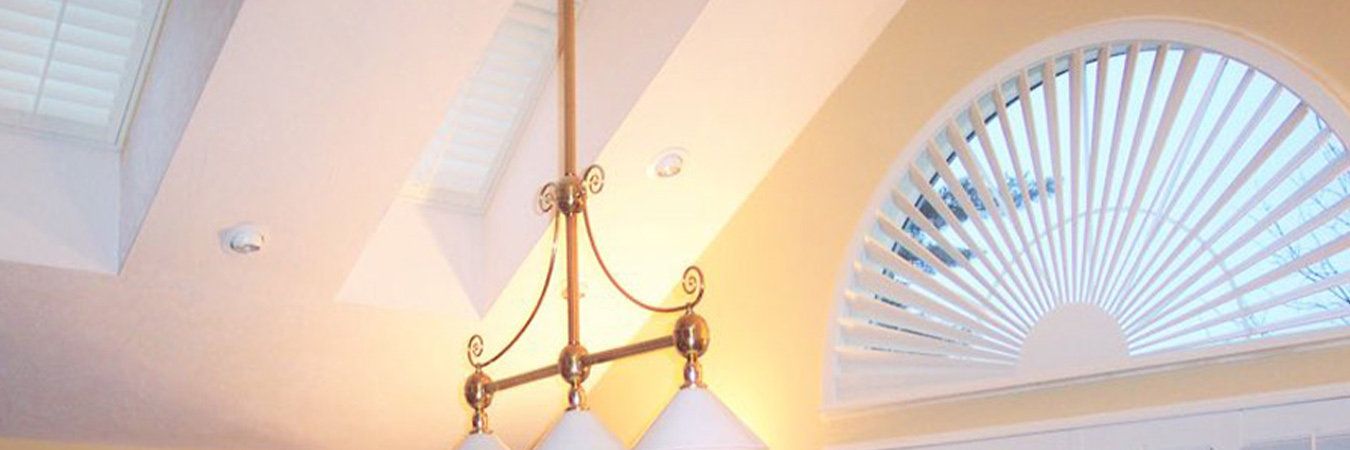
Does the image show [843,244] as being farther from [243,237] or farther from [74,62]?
[74,62]

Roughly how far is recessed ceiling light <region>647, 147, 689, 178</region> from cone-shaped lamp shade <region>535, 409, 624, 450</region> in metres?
0.94

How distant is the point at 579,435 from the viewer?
279 centimetres

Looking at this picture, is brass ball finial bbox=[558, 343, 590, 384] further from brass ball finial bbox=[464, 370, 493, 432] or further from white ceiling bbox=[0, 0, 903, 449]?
white ceiling bbox=[0, 0, 903, 449]

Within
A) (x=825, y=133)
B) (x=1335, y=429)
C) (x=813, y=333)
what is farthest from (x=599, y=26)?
Answer: (x=1335, y=429)

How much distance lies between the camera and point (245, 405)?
4.02 m

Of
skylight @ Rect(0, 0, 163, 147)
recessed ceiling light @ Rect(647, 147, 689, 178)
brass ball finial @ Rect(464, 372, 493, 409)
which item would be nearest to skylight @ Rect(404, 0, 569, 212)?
recessed ceiling light @ Rect(647, 147, 689, 178)

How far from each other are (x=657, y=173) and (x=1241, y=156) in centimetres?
134

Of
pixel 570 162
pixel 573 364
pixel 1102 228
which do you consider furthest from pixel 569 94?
pixel 1102 228

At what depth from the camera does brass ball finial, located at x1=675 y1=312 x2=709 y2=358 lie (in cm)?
269

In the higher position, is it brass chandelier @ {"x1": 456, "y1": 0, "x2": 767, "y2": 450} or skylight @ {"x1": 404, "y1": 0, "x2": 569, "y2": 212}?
skylight @ {"x1": 404, "y1": 0, "x2": 569, "y2": 212}

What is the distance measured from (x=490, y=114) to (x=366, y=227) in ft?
1.98

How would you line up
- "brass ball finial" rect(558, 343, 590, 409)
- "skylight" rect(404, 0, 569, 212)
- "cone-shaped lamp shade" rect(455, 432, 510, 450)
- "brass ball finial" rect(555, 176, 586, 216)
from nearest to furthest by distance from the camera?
"brass ball finial" rect(558, 343, 590, 409) < "brass ball finial" rect(555, 176, 586, 216) < "cone-shaped lamp shade" rect(455, 432, 510, 450) < "skylight" rect(404, 0, 569, 212)

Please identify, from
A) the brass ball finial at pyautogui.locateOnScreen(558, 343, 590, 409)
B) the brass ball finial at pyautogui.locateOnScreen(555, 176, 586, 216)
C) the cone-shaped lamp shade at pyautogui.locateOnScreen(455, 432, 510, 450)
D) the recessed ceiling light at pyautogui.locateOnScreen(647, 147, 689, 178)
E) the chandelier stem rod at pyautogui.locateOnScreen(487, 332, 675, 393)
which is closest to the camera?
the chandelier stem rod at pyautogui.locateOnScreen(487, 332, 675, 393)

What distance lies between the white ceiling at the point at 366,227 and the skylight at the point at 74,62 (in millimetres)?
372
